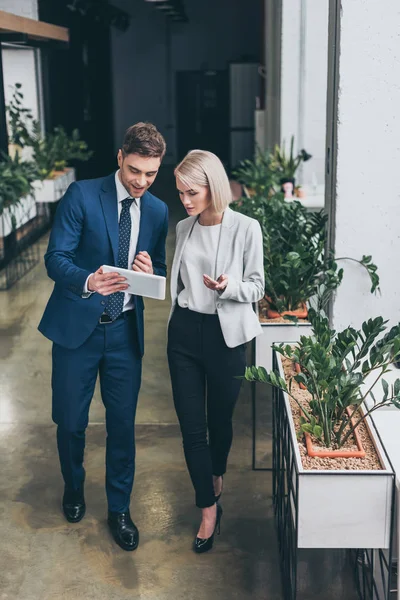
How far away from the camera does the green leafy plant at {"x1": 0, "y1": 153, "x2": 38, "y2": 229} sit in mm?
7574

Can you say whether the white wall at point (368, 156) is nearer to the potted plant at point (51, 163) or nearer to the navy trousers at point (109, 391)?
the navy trousers at point (109, 391)

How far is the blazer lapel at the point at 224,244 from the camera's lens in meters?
2.97

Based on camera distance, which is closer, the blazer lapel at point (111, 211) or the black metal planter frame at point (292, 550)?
the black metal planter frame at point (292, 550)

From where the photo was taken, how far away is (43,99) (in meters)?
11.1

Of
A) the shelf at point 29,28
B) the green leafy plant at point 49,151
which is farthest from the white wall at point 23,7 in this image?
the green leafy plant at point 49,151

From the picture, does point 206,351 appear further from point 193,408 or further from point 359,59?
point 359,59

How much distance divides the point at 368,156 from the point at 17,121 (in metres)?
7.55

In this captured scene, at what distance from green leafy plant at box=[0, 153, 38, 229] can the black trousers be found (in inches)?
187

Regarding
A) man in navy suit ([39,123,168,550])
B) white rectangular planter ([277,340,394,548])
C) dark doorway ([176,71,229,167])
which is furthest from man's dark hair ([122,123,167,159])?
dark doorway ([176,71,229,167])

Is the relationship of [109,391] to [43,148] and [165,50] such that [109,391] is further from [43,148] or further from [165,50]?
[165,50]

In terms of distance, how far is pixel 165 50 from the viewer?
59.9 ft

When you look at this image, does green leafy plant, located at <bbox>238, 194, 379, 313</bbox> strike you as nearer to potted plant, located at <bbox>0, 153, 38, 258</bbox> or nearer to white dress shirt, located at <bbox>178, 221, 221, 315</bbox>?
white dress shirt, located at <bbox>178, 221, 221, 315</bbox>

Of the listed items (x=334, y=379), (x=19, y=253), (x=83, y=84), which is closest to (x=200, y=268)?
(x=334, y=379)

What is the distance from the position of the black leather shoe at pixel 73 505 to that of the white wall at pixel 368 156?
4.40 ft
